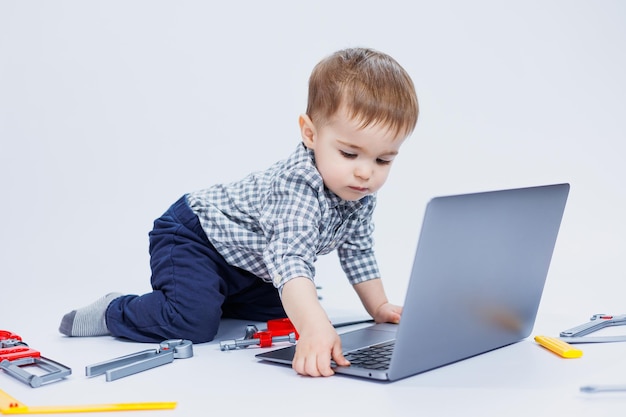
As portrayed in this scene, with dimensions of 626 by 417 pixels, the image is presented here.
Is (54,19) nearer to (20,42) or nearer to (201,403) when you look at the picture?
(20,42)

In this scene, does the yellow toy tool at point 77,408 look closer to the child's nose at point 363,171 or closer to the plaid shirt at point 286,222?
the plaid shirt at point 286,222

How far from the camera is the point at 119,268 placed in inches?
93.4

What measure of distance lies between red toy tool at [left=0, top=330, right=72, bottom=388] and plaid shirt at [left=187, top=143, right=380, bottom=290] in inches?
15.2

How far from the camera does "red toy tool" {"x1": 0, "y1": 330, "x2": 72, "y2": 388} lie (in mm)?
1305

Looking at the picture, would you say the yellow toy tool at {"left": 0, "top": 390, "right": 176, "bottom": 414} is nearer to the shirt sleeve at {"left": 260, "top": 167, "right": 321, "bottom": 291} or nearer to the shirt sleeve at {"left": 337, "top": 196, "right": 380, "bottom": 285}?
the shirt sleeve at {"left": 260, "top": 167, "right": 321, "bottom": 291}

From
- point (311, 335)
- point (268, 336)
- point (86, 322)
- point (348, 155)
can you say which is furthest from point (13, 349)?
point (348, 155)

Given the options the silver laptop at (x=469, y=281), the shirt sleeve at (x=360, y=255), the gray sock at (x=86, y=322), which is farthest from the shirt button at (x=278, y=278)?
the gray sock at (x=86, y=322)

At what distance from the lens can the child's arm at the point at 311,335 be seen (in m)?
1.28

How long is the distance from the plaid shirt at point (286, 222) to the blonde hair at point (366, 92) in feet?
0.38

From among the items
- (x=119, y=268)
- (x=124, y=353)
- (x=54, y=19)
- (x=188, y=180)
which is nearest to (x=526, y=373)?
(x=124, y=353)

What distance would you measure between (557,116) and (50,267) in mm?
1648

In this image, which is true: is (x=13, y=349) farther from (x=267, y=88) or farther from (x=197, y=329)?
(x=267, y=88)

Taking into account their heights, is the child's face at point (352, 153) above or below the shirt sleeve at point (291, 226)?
above

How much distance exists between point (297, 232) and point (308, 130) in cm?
20
